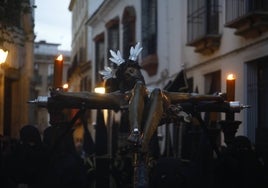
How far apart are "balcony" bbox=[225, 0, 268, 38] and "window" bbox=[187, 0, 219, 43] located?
1.39 meters

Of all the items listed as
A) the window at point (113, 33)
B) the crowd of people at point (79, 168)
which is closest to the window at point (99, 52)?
the window at point (113, 33)

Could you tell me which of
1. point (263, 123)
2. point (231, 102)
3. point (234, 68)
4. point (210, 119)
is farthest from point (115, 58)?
point (234, 68)

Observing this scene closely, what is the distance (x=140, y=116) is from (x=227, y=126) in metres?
1.23

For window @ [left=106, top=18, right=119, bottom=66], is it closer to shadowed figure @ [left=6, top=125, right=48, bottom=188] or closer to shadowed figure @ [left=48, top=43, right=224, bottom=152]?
shadowed figure @ [left=48, top=43, right=224, bottom=152]

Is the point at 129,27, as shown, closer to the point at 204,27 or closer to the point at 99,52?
the point at 99,52

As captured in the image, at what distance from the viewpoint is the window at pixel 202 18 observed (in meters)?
13.9

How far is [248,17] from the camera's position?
11.2 metres

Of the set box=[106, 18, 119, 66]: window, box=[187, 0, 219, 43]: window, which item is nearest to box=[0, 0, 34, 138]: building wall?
box=[106, 18, 119, 66]: window

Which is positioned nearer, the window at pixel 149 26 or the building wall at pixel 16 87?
the window at pixel 149 26

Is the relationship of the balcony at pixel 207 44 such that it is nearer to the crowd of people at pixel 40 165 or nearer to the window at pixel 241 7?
the window at pixel 241 7

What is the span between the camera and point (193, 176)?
4.63 metres

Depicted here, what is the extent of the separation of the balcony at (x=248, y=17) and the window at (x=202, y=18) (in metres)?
1.39

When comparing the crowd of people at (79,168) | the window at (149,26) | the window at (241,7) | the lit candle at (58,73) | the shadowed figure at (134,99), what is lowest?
the crowd of people at (79,168)

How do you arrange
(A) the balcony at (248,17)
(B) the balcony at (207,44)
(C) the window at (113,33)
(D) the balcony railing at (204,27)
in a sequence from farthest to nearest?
1. (C) the window at (113,33)
2. (D) the balcony railing at (204,27)
3. (B) the balcony at (207,44)
4. (A) the balcony at (248,17)
